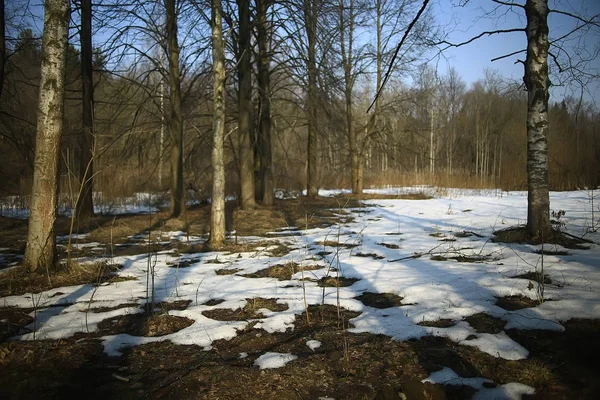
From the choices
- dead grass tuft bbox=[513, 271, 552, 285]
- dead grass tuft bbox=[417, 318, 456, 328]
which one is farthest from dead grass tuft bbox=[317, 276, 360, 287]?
dead grass tuft bbox=[513, 271, 552, 285]

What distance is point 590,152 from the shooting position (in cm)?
1789

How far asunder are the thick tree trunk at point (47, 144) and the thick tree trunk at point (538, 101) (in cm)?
618

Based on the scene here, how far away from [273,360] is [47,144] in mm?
3755

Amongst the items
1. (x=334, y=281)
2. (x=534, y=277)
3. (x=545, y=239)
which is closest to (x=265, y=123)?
(x=334, y=281)

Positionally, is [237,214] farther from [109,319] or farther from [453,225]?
[109,319]

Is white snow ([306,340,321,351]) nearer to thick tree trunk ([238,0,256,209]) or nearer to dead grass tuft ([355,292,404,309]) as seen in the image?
dead grass tuft ([355,292,404,309])

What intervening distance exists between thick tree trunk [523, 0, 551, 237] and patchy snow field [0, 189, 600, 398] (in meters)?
0.81

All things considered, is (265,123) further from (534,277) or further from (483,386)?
(483,386)

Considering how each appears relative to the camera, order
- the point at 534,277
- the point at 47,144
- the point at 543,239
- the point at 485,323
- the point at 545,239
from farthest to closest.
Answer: the point at 545,239, the point at 543,239, the point at 47,144, the point at 534,277, the point at 485,323

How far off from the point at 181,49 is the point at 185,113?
1.76 meters

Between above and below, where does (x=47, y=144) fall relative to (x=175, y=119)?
below

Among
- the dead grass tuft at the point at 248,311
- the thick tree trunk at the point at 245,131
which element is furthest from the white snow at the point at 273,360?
the thick tree trunk at the point at 245,131

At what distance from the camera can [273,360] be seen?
8.29 ft

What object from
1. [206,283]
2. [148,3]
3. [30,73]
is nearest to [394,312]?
[206,283]
